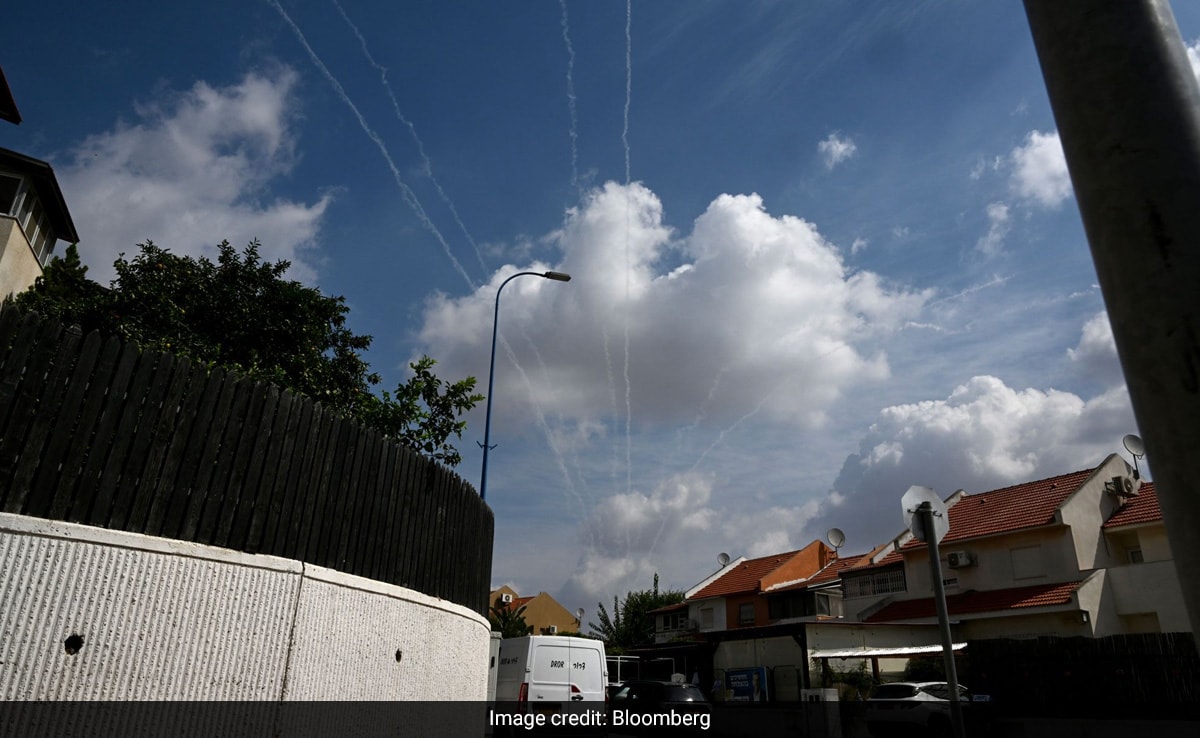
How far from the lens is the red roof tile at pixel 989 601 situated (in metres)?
27.8

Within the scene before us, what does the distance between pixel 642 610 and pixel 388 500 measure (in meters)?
54.8

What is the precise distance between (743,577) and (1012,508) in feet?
64.6

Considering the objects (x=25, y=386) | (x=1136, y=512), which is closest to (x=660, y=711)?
(x=25, y=386)

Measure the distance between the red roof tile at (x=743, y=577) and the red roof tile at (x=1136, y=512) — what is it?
19.8 metres

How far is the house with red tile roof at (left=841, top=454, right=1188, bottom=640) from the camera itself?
26828 mm

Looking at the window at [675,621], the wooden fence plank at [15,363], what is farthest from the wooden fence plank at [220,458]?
the window at [675,621]

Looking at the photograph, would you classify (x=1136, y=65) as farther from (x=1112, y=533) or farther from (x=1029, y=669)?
(x=1112, y=533)

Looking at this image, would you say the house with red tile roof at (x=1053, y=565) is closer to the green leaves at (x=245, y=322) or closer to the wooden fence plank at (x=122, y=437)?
the green leaves at (x=245, y=322)

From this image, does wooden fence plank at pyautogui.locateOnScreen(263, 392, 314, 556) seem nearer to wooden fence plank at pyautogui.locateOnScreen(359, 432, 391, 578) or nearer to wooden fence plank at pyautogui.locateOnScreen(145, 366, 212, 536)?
wooden fence plank at pyautogui.locateOnScreen(145, 366, 212, 536)

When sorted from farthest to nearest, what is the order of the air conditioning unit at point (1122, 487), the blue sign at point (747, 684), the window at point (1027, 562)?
the air conditioning unit at point (1122, 487)
the window at point (1027, 562)
the blue sign at point (747, 684)

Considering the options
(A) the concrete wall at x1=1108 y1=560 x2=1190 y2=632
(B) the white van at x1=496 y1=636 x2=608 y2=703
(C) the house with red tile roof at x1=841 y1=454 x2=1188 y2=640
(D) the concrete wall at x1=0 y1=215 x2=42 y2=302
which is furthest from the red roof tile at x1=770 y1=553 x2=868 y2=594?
(D) the concrete wall at x1=0 y1=215 x2=42 y2=302

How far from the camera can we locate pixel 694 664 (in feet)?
114

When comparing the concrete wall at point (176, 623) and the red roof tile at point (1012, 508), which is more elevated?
the red roof tile at point (1012, 508)

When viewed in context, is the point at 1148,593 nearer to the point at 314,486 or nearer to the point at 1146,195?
the point at 314,486
